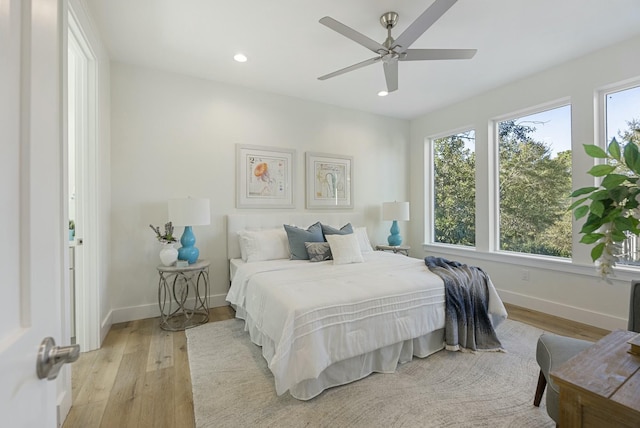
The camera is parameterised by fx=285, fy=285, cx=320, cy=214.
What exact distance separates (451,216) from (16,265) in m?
4.88

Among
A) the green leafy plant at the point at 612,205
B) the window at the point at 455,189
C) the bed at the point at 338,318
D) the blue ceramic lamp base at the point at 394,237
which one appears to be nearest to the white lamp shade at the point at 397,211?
the blue ceramic lamp base at the point at 394,237

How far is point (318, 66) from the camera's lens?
320 centimetres

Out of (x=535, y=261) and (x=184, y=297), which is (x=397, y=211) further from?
(x=184, y=297)

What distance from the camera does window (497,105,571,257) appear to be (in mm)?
3303

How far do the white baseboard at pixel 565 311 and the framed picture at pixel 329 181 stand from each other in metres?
2.50

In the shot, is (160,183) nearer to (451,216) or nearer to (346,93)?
(346,93)

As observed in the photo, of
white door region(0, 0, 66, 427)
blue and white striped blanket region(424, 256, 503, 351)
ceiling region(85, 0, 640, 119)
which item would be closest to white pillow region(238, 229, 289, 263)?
blue and white striped blanket region(424, 256, 503, 351)

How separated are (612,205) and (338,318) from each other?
1480mm

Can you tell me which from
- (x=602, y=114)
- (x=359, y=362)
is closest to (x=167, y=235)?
(x=359, y=362)

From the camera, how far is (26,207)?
530mm

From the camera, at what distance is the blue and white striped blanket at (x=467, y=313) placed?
238cm

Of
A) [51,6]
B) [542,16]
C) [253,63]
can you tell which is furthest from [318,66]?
[51,6]

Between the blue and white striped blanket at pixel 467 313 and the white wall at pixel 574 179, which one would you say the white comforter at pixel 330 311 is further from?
the white wall at pixel 574 179

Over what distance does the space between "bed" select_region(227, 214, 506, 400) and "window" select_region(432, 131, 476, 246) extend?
1922 mm
